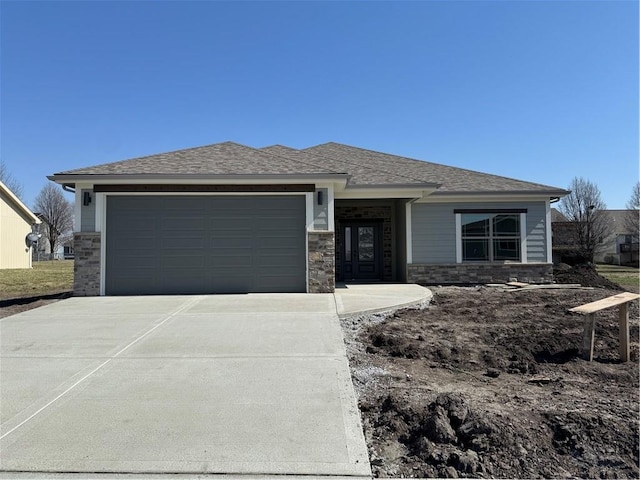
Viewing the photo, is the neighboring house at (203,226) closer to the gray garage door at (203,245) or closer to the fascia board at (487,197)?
the gray garage door at (203,245)

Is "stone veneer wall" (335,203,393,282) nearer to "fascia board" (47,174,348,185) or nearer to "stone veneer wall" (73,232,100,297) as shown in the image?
"fascia board" (47,174,348,185)

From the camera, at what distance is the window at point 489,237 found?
13.8 m

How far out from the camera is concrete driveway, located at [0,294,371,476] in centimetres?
307

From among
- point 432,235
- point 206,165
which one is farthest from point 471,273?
point 206,165

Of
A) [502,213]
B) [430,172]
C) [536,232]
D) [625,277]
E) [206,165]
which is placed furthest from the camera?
[625,277]

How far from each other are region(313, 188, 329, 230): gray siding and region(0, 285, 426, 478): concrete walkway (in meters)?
3.48

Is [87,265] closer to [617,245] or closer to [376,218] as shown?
[376,218]

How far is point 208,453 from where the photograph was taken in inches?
122

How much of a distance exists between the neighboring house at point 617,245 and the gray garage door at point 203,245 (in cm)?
3304

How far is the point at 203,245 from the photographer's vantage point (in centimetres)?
1046

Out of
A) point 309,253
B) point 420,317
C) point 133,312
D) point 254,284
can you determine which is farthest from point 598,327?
point 133,312

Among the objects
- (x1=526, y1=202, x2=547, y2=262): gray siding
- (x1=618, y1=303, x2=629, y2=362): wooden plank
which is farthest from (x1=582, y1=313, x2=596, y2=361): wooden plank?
(x1=526, y1=202, x2=547, y2=262): gray siding

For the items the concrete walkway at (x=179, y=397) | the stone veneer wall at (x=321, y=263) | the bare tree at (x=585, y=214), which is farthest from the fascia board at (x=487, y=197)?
the bare tree at (x=585, y=214)

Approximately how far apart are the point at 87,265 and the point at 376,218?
30.4ft
